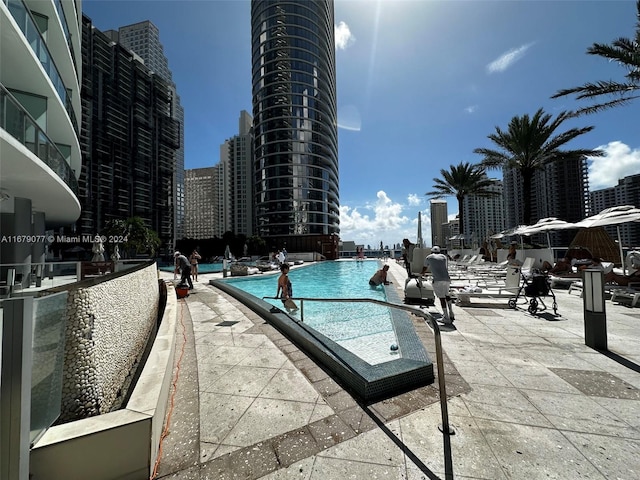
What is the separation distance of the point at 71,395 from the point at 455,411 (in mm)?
3780

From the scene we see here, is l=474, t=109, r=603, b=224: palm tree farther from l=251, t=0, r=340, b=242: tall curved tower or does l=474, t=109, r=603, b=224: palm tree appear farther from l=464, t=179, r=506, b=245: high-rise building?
l=251, t=0, r=340, b=242: tall curved tower

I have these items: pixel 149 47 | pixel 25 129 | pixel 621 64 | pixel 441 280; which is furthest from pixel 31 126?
pixel 149 47

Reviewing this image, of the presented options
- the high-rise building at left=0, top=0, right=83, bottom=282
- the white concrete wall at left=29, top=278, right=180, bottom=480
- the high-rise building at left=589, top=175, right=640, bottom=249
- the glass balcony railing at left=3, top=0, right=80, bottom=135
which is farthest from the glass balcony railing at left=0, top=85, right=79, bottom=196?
the high-rise building at left=589, top=175, right=640, bottom=249

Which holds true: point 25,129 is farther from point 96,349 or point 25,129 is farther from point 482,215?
point 482,215

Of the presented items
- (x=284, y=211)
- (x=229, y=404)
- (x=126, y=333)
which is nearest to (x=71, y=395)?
(x=229, y=404)

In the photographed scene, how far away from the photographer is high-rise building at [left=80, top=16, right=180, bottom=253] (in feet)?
254

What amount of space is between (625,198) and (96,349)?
180 feet

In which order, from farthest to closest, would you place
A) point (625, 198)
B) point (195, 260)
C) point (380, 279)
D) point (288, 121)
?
Result: point (288, 121)
point (625, 198)
point (195, 260)
point (380, 279)

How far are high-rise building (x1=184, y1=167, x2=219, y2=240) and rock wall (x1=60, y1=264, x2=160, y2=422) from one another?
A: 519 ft

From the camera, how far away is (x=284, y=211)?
219 ft

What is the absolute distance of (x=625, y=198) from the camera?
35469 mm

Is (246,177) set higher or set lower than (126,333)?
higher

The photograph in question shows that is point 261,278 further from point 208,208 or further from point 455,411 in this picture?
point 208,208

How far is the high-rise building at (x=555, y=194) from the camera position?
34938 millimetres
